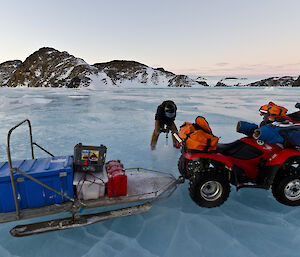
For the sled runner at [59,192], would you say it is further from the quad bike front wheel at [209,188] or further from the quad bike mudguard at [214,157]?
the quad bike mudguard at [214,157]

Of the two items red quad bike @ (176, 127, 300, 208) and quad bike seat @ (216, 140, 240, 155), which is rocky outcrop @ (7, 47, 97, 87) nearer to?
quad bike seat @ (216, 140, 240, 155)

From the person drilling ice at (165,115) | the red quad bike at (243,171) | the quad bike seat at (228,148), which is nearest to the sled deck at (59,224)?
the red quad bike at (243,171)

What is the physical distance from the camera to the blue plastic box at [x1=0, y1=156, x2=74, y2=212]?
8.32ft

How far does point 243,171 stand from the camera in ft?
10.4

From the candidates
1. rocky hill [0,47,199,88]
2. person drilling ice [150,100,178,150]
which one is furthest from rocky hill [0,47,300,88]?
person drilling ice [150,100,178,150]

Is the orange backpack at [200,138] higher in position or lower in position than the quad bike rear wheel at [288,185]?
higher

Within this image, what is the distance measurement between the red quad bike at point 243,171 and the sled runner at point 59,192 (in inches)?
27.1

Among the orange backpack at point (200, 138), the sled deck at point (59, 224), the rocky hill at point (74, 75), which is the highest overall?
the rocky hill at point (74, 75)

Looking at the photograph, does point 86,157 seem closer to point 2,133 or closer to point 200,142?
point 200,142

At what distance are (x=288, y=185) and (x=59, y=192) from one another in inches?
137

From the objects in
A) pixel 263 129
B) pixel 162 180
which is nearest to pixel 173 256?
pixel 162 180

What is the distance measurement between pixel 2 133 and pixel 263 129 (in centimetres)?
917

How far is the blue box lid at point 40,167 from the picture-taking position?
2.54 metres

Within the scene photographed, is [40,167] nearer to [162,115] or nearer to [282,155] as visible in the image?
[282,155]
